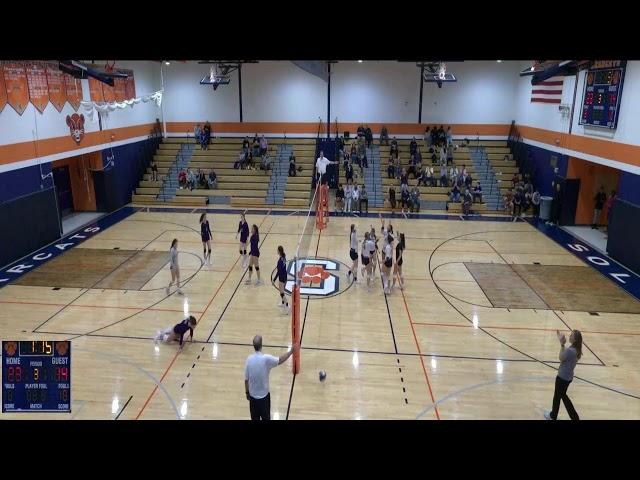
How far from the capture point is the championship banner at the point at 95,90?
2272 cm

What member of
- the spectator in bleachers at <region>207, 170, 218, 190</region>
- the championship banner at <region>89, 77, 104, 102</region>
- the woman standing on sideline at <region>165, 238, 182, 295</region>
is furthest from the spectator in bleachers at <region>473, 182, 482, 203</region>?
the championship banner at <region>89, 77, 104, 102</region>

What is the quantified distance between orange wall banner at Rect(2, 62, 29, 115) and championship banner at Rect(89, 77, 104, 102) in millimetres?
4787

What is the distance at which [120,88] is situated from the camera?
25.5 meters

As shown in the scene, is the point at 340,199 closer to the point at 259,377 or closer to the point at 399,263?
the point at 399,263

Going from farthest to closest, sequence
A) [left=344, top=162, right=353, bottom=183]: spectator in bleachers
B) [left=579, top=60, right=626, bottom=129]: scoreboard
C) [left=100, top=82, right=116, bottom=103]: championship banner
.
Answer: [left=344, top=162, right=353, bottom=183]: spectator in bleachers < [left=100, top=82, right=116, bottom=103]: championship banner < [left=579, top=60, right=626, bottom=129]: scoreboard

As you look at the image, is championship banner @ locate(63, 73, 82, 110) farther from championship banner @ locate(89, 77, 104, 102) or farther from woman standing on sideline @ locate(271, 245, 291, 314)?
woman standing on sideline @ locate(271, 245, 291, 314)

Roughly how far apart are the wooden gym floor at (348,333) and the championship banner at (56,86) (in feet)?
20.2

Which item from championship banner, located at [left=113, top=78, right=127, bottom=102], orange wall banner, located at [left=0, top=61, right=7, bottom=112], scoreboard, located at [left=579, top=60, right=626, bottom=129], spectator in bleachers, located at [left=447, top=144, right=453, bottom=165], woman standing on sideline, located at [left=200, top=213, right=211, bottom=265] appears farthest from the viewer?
spectator in bleachers, located at [left=447, top=144, right=453, bottom=165]

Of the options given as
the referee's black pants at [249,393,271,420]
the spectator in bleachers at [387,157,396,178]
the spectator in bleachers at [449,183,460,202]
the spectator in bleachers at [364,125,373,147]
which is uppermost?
the spectator in bleachers at [364,125,373,147]

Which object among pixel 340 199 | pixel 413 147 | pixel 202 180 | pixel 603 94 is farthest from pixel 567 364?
pixel 202 180

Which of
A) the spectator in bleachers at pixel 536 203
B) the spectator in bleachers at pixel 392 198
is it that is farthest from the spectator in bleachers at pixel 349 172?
the spectator in bleachers at pixel 536 203

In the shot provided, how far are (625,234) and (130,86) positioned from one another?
79.8 ft

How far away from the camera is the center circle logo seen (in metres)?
14.5
